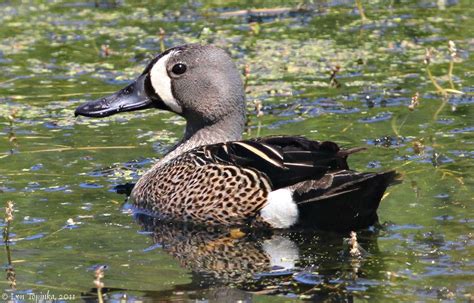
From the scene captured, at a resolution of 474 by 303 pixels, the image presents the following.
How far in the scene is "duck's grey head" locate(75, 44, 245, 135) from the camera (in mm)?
8180

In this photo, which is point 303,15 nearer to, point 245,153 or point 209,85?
point 209,85

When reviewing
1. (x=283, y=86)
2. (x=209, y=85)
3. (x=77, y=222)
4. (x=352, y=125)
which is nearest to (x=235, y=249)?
(x=77, y=222)

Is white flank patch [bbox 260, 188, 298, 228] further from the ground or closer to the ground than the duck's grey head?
closer to the ground

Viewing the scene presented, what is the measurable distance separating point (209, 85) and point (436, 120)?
213cm

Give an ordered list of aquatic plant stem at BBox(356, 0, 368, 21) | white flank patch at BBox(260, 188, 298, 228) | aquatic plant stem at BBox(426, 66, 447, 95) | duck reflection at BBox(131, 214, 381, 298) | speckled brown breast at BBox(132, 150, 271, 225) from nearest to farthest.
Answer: duck reflection at BBox(131, 214, 381, 298), white flank patch at BBox(260, 188, 298, 228), speckled brown breast at BBox(132, 150, 271, 225), aquatic plant stem at BBox(426, 66, 447, 95), aquatic plant stem at BBox(356, 0, 368, 21)

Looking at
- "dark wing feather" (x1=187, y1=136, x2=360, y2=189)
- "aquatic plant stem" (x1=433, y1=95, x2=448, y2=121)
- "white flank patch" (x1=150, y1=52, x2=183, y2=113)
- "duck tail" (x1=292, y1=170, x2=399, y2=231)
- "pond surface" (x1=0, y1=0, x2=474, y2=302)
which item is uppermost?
"white flank patch" (x1=150, y1=52, x2=183, y2=113)

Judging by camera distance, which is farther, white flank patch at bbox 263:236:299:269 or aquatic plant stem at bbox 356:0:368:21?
aquatic plant stem at bbox 356:0:368:21

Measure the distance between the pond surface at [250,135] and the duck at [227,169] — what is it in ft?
0.48

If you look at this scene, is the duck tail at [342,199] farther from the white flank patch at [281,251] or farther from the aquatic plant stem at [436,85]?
the aquatic plant stem at [436,85]

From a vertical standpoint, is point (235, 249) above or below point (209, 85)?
below

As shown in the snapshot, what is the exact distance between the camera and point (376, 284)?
6020mm

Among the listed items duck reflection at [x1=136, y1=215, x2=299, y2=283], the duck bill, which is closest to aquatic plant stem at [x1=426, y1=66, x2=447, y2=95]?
the duck bill

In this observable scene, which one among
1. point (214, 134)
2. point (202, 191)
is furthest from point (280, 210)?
point (214, 134)

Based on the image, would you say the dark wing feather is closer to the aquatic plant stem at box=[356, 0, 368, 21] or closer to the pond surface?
the pond surface
